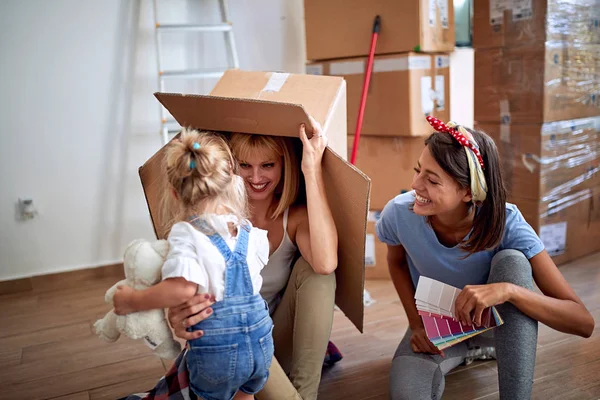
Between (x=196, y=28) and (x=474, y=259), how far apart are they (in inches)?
66.4

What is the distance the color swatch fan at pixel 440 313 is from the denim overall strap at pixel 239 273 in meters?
0.52

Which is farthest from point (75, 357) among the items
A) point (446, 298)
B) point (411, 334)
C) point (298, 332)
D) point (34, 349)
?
point (446, 298)

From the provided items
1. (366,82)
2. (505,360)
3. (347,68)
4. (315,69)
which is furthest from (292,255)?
(315,69)

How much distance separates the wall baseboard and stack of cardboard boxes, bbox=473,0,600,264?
1916 millimetres

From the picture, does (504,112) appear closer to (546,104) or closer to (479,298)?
(546,104)

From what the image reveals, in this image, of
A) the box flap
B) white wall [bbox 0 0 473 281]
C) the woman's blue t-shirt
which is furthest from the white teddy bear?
white wall [bbox 0 0 473 281]

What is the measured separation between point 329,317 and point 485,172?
0.52 meters

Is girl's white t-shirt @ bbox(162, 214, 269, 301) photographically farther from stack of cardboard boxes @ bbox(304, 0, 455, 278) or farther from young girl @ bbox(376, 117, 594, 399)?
stack of cardboard boxes @ bbox(304, 0, 455, 278)

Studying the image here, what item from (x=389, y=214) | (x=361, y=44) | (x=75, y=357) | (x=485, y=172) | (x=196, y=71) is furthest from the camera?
(x=196, y=71)

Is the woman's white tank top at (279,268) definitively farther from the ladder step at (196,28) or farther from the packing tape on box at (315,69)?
the ladder step at (196,28)

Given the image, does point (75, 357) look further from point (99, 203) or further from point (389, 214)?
point (389, 214)

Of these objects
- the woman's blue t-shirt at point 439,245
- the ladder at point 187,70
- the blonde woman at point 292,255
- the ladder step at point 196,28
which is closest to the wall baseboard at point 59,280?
the ladder at point 187,70

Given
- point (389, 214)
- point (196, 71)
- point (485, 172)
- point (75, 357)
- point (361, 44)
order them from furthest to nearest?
1. point (196, 71)
2. point (361, 44)
3. point (75, 357)
4. point (389, 214)
5. point (485, 172)

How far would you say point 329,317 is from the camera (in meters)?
1.41
